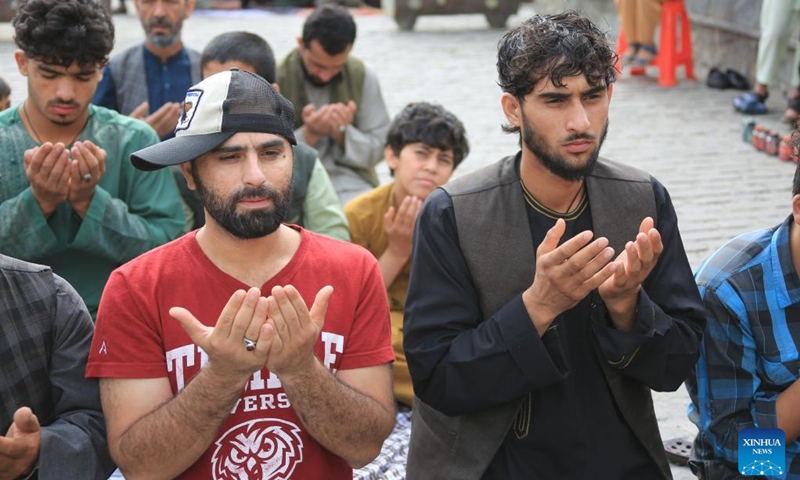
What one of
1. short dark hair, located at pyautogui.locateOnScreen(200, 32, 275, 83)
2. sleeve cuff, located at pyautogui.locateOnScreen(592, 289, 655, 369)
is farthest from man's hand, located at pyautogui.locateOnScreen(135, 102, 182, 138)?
sleeve cuff, located at pyautogui.locateOnScreen(592, 289, 655, 369)

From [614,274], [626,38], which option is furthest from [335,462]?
[626,38]

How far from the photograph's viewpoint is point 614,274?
2.73m

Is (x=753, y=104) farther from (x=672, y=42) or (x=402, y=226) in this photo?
(x=402, y=226)

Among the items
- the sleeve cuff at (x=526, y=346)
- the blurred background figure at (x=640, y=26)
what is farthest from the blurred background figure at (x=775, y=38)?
the sleeve cuff at (x=526, y=346)

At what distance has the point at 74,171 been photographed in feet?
12.4

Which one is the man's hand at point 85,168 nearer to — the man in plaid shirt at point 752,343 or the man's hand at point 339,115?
the man's hand at point 339,115

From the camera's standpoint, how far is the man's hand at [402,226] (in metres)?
4.45

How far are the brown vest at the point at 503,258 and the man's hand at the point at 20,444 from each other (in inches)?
41.8

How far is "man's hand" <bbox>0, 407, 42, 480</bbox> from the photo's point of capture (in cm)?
261

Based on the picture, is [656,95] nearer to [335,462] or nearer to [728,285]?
[728,285]

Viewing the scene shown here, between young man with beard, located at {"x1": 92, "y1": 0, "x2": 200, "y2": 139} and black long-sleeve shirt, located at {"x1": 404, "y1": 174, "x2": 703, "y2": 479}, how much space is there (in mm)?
3030

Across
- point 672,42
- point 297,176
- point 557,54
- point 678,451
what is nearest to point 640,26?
point 672,42

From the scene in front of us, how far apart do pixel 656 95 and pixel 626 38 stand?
1412mm

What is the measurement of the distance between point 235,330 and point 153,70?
3.58 metres
